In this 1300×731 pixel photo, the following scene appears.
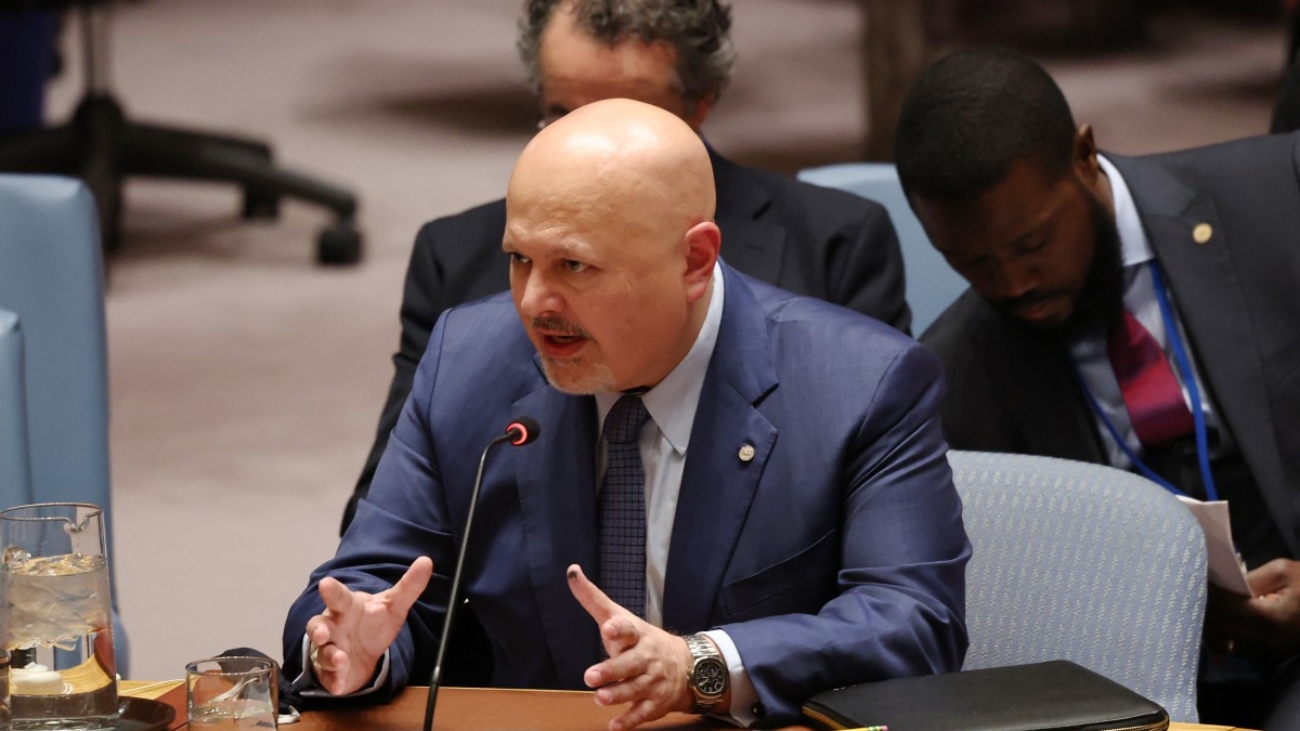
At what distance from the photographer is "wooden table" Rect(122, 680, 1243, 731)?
1.81m

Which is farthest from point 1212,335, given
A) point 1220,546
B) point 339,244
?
point 339,244

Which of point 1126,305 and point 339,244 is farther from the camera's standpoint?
point 339,244

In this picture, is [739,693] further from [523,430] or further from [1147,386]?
[1147,386]

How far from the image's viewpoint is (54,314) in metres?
2.88

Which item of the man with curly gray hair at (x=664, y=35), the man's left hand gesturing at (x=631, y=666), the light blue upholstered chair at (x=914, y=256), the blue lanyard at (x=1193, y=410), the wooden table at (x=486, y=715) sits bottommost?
the wooden table at (x=486, y=715)

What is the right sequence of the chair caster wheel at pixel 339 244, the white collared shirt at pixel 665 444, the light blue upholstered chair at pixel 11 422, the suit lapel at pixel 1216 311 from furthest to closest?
the chair caster wheel at pixel 339 244 → the suit lapel at pixel 1216 311 → the light blue upholstered chair at pixel 11 422 → the white collared shirt at pixel 665 444

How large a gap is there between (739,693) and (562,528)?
1.14 feet

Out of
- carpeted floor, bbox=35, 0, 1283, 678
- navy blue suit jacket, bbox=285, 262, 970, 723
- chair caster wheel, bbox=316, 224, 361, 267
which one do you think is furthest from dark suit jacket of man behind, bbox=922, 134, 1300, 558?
chair caster wheel, bbox=316, 224, 361, 267

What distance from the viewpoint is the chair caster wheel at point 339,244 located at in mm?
6320

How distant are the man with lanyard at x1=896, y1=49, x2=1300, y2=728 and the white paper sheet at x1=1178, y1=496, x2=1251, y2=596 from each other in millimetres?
90

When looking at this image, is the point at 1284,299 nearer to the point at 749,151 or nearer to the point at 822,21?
the point at 749,151

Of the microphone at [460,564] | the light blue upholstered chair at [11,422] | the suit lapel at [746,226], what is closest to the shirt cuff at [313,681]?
the microphone at [460,564]

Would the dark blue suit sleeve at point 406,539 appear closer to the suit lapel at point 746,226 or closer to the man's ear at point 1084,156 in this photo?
the suit lapel at point 746,226

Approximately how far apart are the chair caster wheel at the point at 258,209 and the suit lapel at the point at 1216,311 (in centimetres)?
460
